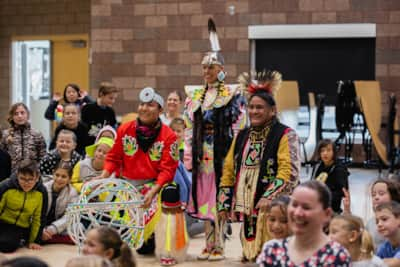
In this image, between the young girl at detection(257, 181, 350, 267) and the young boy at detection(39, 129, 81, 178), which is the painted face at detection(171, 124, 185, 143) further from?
the young girl at detection(257, 181, 350, 267)

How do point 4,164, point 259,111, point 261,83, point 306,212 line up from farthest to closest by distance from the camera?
point 4,164 < point 261,83 < point 259,111 < point 306,212

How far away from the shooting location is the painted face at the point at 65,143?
21.7ft

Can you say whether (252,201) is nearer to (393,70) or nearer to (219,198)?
(219,198)

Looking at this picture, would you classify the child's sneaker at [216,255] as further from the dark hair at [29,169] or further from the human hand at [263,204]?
the dark hair at [29,169]

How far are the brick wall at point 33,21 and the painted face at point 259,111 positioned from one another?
9822mm

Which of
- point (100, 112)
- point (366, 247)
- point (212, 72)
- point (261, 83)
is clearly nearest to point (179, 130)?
point (100, 112)

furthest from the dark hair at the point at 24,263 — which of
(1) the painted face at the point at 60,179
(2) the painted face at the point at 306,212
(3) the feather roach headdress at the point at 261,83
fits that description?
(1) the painted face at the point at 60,179

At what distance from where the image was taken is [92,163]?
253 inches

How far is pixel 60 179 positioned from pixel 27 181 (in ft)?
1.22

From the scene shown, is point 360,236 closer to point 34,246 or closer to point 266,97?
point 266,97

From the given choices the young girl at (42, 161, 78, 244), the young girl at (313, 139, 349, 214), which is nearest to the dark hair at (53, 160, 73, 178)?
the young girl at (42, 161, 78, 244)

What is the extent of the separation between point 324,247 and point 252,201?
7.11 ft

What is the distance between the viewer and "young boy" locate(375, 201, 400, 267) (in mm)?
4016

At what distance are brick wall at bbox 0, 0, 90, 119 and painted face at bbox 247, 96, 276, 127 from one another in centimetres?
982
